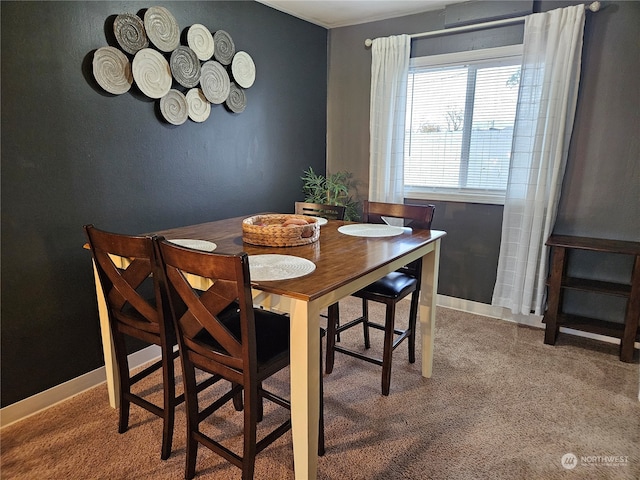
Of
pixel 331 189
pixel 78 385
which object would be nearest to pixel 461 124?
pixel 331 189

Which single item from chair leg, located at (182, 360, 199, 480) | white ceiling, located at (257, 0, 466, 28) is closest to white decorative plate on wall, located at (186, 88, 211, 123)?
white ceiling, located at (257, 0, 466, 28)

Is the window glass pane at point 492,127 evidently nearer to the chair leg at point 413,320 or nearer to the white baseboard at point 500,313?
the white baseboard at point 500,313

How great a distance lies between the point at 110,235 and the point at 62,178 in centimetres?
75

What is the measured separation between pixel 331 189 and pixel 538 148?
1691mm

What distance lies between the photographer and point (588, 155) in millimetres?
2756

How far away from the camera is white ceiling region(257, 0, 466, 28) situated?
10.2ft

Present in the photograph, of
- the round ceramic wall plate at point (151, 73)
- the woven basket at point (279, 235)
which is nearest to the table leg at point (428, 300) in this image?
the woven basket at point (279, 235)

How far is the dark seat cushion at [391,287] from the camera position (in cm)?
216

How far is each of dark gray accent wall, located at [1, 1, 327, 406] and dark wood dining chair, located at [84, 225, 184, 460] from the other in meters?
0.51

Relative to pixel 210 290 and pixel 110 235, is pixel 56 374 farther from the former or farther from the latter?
pixel 210 290

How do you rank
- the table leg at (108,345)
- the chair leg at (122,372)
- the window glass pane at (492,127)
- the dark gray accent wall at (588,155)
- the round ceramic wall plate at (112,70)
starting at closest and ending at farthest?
the chair leg at (122,372)
the table leg at (108,345)
the round ceramic wall plate at (112,70)
the dark gray accent wall at (588,155)
the window glass pane at (492,127)

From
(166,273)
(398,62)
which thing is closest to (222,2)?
(398,62)

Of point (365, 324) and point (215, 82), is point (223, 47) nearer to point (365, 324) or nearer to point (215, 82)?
point (215, 82)

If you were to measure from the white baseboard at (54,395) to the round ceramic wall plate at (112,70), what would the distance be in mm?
1567
